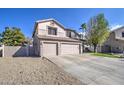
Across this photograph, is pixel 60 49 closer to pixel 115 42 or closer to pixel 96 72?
pixel 96 72

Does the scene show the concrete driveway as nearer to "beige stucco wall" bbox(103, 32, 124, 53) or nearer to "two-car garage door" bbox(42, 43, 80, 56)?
"two-car garage door" bbox(42, 43, 80, 56)

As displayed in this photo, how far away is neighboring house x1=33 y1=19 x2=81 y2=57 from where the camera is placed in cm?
1669

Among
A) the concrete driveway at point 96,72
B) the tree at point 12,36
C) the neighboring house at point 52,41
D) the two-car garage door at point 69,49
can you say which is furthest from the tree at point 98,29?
the tree at point 12,36

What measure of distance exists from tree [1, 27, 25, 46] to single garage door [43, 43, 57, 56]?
1673 centimetres

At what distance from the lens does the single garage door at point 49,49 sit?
1667 centimetres

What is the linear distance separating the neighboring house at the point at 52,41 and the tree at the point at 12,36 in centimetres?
1333

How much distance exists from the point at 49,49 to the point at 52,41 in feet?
3.94

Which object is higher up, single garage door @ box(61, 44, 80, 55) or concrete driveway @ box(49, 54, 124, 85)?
A: single garage door @ box(61, 44, 80, 55)

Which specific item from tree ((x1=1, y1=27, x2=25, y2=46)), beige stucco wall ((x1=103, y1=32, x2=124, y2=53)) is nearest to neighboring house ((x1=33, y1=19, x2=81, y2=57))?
beige stucco wall ((x1=103, y1=32, x2=124, y2=53))
